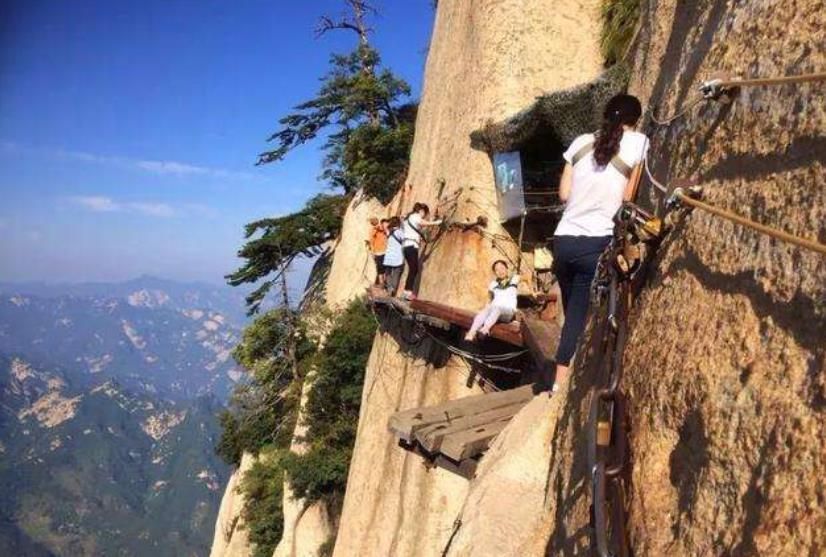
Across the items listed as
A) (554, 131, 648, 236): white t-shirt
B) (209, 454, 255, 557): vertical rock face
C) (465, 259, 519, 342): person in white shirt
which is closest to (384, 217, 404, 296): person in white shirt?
(465, 259, 519, 342): person in white shirt

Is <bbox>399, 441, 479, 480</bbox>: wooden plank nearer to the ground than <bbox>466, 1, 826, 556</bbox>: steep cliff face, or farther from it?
nearer to the ground

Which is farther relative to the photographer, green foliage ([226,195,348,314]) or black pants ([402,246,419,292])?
green foliage ([226,195,348,314])

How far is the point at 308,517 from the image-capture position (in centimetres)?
1769

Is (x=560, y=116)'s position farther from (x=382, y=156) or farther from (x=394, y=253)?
(x=382, y=156)

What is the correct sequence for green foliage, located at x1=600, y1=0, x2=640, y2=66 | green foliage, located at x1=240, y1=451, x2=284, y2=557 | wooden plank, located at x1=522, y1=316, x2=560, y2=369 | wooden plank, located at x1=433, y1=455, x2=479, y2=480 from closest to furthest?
1. wooden plank, located at x1=433, y1=455, x2=479, y2=480
2. wooden plank, located at x1=522, y1=316, x2=560, y2=369
3. green foliage, located at x1=600, y1=0, x2=640, y2=66
4. green foliage, located at x1=240, y1=451, x2=284, y2=557

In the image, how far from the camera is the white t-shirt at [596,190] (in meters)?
3.62

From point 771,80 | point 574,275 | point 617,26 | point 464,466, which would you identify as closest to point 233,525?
point 464,466

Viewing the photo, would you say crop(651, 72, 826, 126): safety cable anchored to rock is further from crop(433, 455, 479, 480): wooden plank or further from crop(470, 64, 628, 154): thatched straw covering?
crop(470, 64, 628, 154): thatched straw covering

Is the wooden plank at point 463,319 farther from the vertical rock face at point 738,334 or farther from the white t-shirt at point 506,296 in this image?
the vertical rock face at point 738,334

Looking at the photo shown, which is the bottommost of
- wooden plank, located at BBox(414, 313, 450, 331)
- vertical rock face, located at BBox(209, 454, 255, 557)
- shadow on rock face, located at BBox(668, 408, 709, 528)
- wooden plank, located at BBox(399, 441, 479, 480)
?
vertical rock face, located at BBox(209, 454, 255, 557)

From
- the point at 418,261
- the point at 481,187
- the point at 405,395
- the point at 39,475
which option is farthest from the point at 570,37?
the point at 39,475

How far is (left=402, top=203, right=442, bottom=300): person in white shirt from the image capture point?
36.6 ft

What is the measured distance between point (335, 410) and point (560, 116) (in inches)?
480

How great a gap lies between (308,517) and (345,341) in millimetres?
5149
